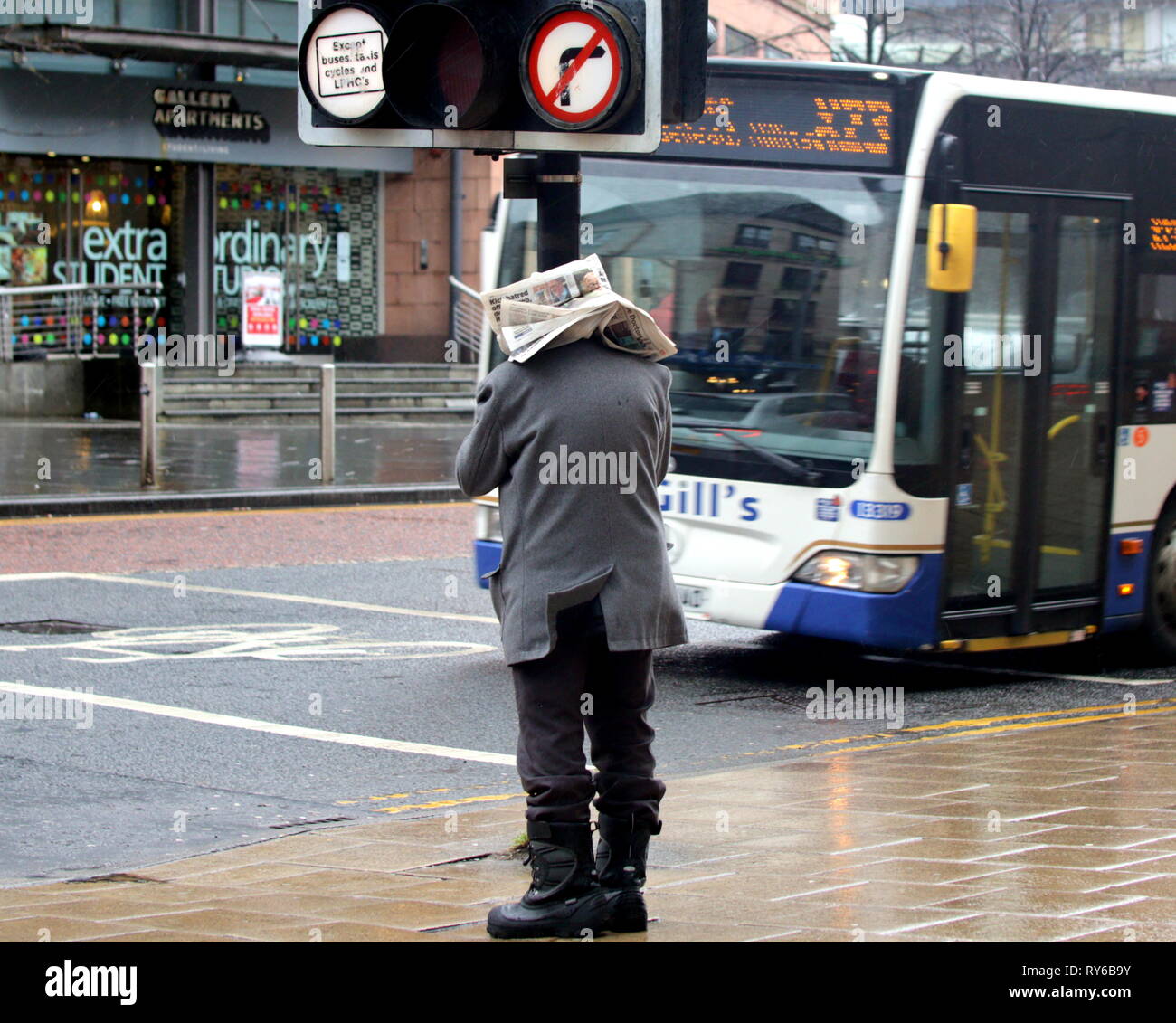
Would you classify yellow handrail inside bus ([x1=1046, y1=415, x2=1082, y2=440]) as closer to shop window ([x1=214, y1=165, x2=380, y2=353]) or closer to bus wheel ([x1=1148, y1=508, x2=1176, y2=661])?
bus wheel ([x1=1148, y1=508, x2=1176, y2=661])

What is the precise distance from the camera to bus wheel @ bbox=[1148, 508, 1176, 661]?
1027cm

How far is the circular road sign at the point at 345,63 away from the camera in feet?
16.8

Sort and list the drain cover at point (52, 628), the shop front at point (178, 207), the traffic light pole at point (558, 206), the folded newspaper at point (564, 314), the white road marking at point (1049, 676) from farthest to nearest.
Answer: the shop front at point (178, 207), the drain cover at point (52, 628), the white road marking at point (1049, 676), the traffic light pole at point (558, 206), the folded newspaper at point (564, 314)

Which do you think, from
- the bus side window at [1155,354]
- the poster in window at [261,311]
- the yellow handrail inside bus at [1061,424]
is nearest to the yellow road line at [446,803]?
the yellow handrail inside bus at [1061,424]

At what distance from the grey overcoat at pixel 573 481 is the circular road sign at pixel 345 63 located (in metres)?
1.02

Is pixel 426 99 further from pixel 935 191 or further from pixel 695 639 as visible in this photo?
pixel 695 639

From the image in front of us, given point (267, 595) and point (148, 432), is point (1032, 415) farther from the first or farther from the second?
point (148, 432)

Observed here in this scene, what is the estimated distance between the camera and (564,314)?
457 cm

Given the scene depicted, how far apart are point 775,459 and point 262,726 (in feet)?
9.36

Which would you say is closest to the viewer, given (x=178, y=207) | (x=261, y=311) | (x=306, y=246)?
(x=261, y=311)

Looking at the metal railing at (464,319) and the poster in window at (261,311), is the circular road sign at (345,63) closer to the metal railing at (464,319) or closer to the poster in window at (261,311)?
the poster in window at (261,311)

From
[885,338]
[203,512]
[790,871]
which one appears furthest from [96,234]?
[790,871]

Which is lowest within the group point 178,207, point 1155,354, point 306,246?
point 1155,354

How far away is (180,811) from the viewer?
6664 mm
